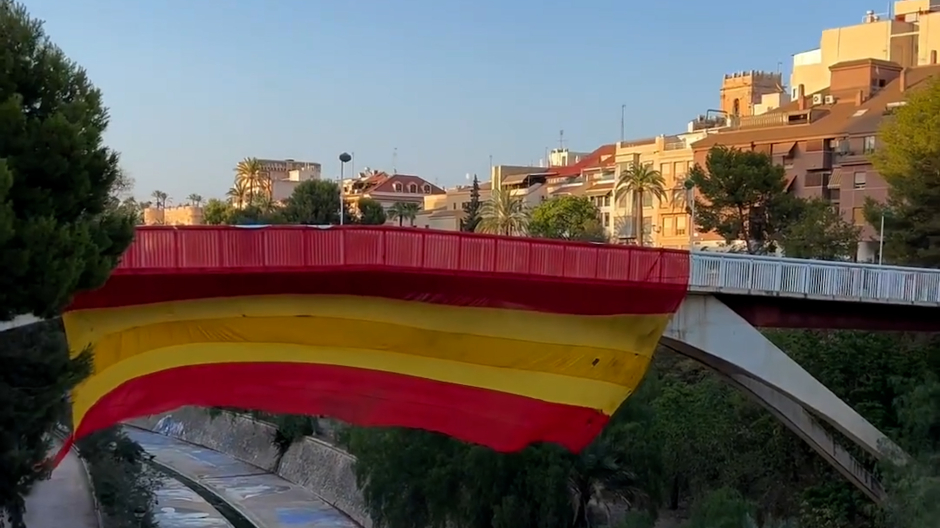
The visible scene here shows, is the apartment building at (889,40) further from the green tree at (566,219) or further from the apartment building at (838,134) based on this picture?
the green tree at (566,219)

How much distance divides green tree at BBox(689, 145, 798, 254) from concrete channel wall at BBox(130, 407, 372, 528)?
20.9m

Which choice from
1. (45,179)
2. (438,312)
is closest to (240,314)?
(438,312)

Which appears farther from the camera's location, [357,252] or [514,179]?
[514,179]

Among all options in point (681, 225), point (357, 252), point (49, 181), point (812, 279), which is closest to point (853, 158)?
point (681, 225)

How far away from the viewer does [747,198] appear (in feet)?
151

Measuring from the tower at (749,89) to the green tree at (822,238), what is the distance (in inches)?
1533

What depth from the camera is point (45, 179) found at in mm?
11984

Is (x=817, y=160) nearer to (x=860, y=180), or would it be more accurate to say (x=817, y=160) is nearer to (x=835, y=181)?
(x=835, y=181)

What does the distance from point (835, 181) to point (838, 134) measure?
7.89 feet

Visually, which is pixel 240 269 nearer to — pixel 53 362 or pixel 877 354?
pixel 53 362

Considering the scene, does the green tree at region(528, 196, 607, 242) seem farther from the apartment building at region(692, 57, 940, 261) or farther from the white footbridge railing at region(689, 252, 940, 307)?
the white footbridge railing at region(689, 252, 940, 307)

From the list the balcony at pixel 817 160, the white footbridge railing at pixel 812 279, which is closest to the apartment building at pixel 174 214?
the balcony at pixel 817 160

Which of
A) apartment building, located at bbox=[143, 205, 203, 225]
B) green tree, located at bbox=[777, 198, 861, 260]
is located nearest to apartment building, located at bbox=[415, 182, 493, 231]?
apartment building, located at bbox=[143, 205, 203, 225]

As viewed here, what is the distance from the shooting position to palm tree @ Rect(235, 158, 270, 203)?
302ft
